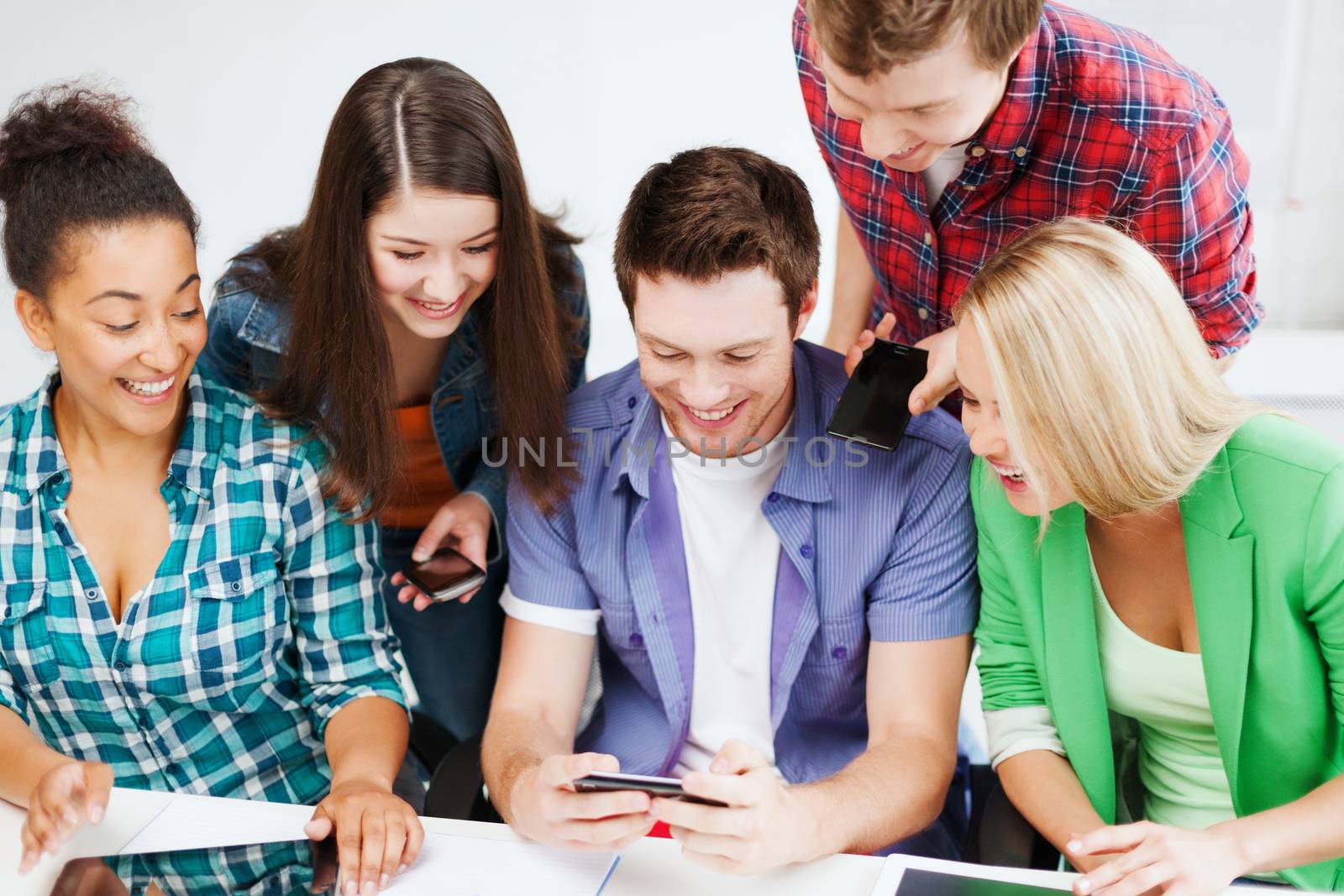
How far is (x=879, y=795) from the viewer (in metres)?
1.52

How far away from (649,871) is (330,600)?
2.15 ft

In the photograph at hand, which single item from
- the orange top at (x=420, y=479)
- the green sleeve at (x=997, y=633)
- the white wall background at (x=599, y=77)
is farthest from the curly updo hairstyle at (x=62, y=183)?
the white wall background at (x=599, y=77)

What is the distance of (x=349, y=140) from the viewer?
1.71m

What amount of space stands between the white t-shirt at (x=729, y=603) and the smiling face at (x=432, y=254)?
1.32ft

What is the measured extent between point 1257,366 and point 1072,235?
230cm

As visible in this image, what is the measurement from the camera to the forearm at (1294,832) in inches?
51.3

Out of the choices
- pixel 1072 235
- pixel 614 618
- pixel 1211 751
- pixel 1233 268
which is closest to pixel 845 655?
pixel 614 618

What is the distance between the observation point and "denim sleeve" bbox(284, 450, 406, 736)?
5.64 ft

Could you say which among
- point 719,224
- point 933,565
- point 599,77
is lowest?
point 933,565

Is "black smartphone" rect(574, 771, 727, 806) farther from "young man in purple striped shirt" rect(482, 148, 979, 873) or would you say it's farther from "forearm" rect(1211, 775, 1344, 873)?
"forearm" rect(1211, 775, 1344, 873)

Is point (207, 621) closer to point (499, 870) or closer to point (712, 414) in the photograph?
point (499, 870)

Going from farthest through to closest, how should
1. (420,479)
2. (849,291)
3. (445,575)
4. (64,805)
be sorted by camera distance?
(849,291)
(420,479)
(445,575)
(64,805)

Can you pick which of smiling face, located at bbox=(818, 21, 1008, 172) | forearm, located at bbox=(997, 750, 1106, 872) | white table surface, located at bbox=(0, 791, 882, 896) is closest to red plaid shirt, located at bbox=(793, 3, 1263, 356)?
smiling face, located at bbox=(818, 21, 1008, 172)

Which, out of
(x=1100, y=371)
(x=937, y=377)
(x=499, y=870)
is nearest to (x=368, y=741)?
(x=499, y=870)
